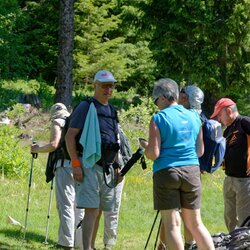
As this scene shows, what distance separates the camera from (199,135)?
19.8 ft

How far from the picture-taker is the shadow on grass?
290 inches

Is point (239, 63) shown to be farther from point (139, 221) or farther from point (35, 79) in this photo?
point (139, 221)

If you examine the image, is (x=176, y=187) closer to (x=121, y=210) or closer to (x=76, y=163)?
(x=76, y=163)

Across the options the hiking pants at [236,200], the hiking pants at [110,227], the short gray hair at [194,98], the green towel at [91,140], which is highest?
the short gray hair at [194,98]

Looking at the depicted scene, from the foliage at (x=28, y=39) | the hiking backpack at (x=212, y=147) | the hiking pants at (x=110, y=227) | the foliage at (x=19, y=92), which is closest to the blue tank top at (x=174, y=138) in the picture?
the hiking backpack at (x=212, y=147)

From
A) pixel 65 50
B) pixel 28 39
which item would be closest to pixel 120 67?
pixel 28 39

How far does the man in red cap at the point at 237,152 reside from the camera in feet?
23.3

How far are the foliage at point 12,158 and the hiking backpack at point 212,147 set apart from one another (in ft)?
17.6

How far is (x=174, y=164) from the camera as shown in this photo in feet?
18.7

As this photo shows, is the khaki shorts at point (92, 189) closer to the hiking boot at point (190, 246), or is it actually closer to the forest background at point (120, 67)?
the hiking boot at point (190, 246)

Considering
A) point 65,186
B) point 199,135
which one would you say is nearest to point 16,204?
point 65,186

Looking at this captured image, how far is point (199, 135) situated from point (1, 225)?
11.6ft

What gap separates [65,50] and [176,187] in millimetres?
10552

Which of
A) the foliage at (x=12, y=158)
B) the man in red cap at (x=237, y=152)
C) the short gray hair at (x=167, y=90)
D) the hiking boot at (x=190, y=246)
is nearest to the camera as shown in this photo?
the short gray hair at (x=167, y=90)
